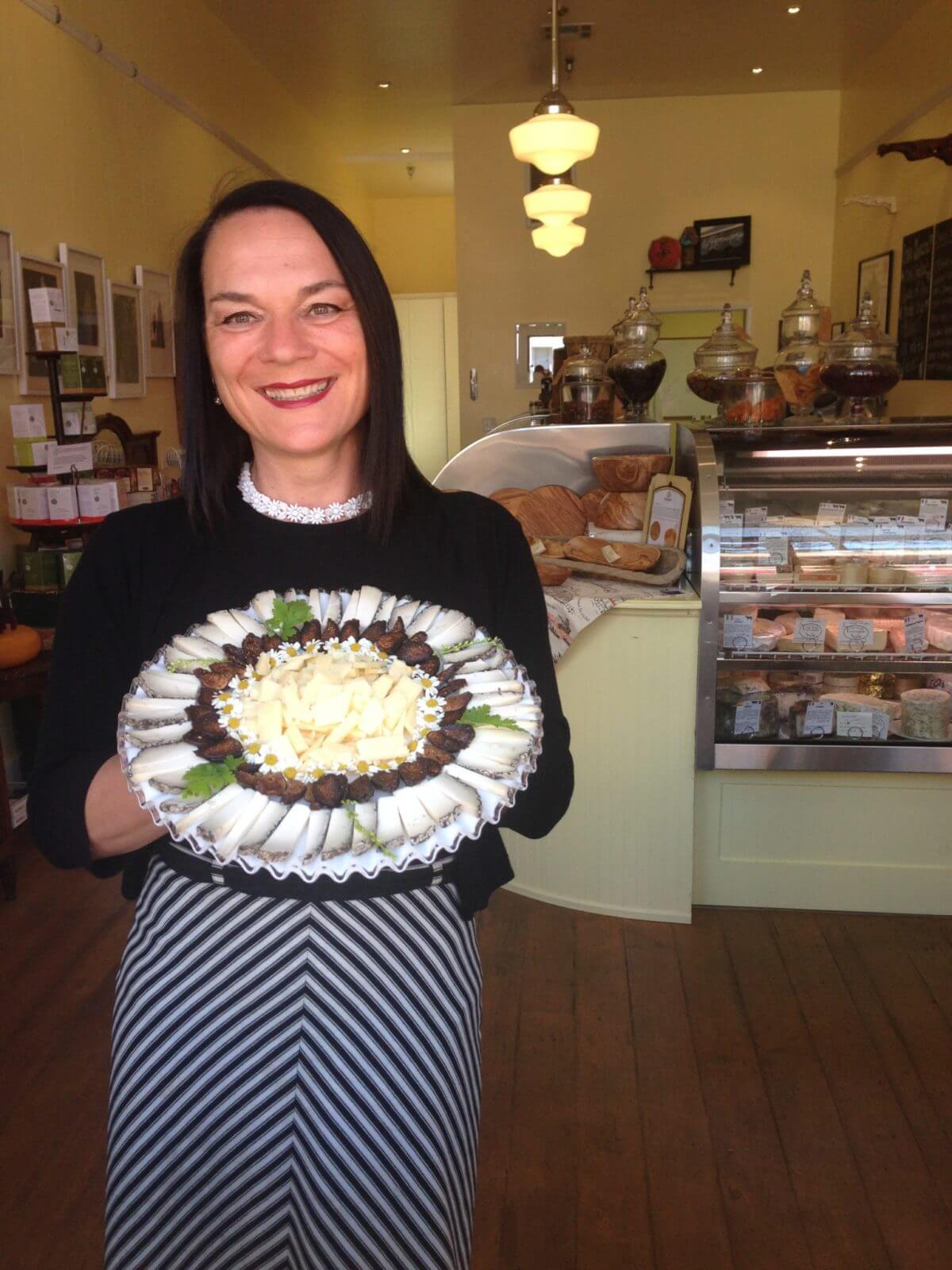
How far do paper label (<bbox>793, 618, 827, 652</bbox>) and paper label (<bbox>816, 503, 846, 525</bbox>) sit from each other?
0.27 metres

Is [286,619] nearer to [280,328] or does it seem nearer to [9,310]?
[280,328]

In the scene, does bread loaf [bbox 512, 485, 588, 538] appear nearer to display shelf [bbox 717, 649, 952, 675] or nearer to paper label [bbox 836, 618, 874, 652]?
display shelf [bbox 717, 649, 952, 675]

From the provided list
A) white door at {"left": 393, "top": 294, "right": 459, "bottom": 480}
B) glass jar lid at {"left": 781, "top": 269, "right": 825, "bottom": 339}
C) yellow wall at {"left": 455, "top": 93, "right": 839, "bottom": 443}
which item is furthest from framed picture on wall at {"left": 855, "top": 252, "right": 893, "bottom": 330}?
white door at {"left": 393, "top": 294, "right": 459, "bottom": 480}

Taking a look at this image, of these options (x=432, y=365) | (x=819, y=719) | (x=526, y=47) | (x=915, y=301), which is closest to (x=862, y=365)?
(x=819, y=719)

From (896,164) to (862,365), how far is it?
14.4 feet

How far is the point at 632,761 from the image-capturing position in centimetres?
295

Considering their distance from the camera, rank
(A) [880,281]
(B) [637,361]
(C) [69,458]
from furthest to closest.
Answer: (A) [880,281] → (C) [69,458] → (B) [637,361]

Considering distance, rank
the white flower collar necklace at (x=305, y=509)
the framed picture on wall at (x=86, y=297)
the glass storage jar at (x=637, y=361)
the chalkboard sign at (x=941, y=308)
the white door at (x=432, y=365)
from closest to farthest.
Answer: the white flower collar necklace at (x=305, y=509) < the glass storage jar at (x=637, y=361) < the framed picture on wall at (x=86, y=297) < the chalkboard sign at (x=941, y=308) < the white door at (x=432, y=365)

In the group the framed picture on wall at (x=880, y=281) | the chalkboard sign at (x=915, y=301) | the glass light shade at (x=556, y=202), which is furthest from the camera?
the framed picture on wall at (x=880, y=281)

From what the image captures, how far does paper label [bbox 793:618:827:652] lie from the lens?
2896 millimetres

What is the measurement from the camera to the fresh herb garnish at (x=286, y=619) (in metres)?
1.01

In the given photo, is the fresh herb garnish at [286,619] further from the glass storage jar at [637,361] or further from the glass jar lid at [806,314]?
the glass jar lid at [806,314]

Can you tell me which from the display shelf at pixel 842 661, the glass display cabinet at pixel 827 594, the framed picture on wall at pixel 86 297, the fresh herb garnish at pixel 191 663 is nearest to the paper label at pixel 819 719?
the glass display cabinet at pixel 827 594

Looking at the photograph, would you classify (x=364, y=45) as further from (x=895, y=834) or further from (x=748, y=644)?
(x=895, y=834)
